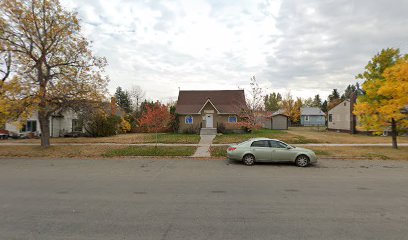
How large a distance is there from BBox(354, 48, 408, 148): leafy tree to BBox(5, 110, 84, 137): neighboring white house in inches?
1127

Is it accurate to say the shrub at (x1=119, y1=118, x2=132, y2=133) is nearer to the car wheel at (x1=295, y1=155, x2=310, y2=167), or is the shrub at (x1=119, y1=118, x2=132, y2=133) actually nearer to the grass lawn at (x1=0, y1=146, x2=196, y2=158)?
the grass lawn at (x1=0, y1=146, x2=196, y2=158)

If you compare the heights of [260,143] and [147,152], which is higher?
[260,143]

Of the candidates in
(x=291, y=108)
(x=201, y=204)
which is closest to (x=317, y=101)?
(x=291, y=108)

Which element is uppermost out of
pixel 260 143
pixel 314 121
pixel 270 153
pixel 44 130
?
pixel 314 121

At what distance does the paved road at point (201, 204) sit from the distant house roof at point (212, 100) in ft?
68.6

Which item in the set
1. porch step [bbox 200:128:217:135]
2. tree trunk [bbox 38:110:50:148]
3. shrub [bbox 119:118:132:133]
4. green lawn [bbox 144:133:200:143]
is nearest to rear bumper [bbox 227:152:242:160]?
green lawn [bbox 144:133:200:143]

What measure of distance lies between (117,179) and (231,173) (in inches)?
179

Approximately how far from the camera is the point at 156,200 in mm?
5914

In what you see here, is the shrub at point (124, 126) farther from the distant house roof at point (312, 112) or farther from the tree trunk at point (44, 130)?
the distant house roof at point (312, 112)

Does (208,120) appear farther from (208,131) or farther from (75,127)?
(75,127)

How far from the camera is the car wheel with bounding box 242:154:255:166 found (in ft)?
37.5

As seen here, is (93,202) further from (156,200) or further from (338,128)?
(338,128)

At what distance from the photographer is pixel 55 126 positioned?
94.5 feet

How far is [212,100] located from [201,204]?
2753 cm
